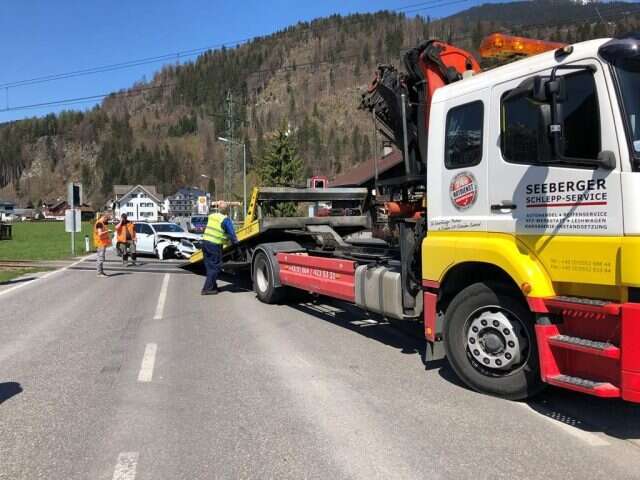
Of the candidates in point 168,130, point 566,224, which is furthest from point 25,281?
point 168,130

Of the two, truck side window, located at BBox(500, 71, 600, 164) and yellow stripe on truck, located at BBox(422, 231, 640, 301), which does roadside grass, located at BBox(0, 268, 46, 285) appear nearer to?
yellow stripe on truck, located at BBox(422, 231, 640, 301)

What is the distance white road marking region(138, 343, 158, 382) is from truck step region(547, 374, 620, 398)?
3.65m

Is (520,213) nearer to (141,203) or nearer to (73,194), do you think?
(73,194)

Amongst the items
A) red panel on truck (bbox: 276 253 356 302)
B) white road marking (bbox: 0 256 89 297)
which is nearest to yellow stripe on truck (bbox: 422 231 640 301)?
red panel on truck (bbox: 276 253 356 302)

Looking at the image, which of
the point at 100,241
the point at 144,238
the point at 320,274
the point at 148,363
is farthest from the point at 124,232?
the point at 148,363

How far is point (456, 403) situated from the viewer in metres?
4.91

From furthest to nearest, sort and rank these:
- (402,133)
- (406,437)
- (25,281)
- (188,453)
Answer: (25,281) → (402,133) → (406,437) → (188,453)

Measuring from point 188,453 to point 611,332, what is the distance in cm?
301

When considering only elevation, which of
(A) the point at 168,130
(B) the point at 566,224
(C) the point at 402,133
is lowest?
(B) the point at 566,224

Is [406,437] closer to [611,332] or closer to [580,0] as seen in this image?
[611,332]

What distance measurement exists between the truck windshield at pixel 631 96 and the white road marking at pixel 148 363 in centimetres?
459

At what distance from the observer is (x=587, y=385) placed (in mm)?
4094

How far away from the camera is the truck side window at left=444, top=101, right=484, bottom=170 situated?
5160 mm

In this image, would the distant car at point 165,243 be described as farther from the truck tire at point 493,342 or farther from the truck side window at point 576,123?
the truck side window at point 576,123
